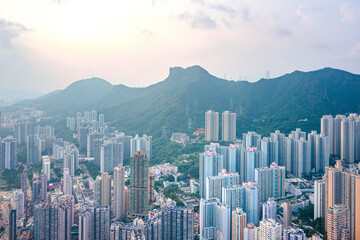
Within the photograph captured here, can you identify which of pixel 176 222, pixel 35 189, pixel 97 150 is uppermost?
pixel 97 150

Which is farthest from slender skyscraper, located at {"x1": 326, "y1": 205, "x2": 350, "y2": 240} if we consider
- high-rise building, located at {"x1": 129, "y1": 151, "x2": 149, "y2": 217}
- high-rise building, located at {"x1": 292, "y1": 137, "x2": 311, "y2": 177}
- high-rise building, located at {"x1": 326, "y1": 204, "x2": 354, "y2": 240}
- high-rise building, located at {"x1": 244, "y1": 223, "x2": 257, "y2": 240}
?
high-rise building, located at {"x1": 292, "y1": 137, "x2": 311, "y2": 177}

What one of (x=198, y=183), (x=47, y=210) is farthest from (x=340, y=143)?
(x=47, y=210)

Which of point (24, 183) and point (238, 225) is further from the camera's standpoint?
point (24, 183)

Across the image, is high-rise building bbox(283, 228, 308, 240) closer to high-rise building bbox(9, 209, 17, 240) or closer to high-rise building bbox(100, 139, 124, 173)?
high-rise building bbox(9, 209, 17, 240)

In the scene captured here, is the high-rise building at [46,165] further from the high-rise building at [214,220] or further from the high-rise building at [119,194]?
the high-rise building at [214,220]

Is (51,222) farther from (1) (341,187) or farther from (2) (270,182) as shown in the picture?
(1) (341,187)

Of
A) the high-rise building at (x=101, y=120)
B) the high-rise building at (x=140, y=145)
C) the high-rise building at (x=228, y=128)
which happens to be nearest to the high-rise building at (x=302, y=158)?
the high-rise building at (x=228, y=128)

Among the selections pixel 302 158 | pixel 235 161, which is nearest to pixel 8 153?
pixel 235 161
